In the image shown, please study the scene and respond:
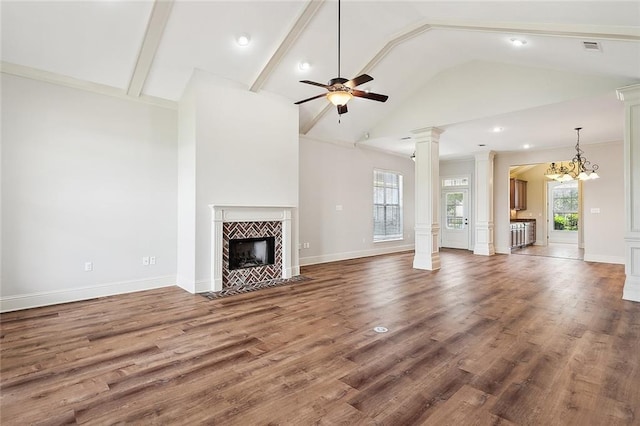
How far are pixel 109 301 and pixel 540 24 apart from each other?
6472 millimetres

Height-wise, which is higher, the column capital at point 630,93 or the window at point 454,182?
the column capital at point 630,93

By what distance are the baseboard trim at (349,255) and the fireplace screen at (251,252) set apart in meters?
1.52

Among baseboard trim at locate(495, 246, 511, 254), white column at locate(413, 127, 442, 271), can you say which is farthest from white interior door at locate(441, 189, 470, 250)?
white column at locate(413, 127, 442, 271)

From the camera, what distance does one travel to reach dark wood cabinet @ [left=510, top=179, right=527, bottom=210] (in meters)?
11.2

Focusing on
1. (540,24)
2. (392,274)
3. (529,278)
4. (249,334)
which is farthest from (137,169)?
(529,278)

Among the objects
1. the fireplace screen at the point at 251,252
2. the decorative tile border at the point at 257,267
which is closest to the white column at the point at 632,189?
the decorative tile border at the point at 257,267

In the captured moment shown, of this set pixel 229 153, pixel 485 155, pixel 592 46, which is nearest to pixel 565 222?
pixel 485 155

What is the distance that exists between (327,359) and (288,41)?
4228 millimetres

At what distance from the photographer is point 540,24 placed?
3621 mm

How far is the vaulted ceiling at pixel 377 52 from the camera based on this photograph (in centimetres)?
359

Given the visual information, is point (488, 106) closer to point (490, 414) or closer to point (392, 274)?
point (392, 274)

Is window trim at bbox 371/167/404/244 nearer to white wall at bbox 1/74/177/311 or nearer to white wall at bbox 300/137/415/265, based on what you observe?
white wall at bbox 300/137/415/265

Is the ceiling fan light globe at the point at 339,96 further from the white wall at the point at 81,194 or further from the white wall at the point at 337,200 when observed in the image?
the white wall at the point at 337,200

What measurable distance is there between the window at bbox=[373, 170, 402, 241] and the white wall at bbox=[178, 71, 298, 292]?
3776mm
